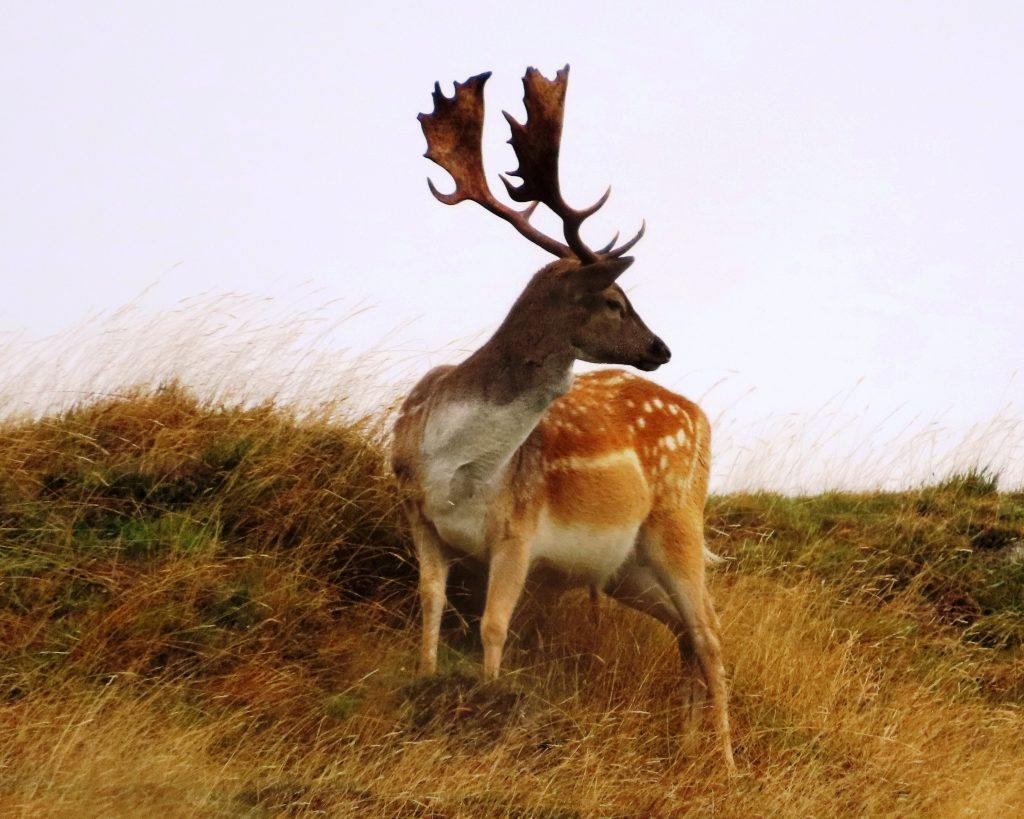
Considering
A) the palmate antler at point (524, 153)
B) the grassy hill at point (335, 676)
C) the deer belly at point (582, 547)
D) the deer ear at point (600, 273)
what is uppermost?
the palmate antler at point (524, 153)

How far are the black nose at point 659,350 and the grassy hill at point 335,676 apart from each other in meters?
1.27

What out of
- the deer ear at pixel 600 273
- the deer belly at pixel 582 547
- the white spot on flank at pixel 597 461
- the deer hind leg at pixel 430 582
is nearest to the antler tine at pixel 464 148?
the deer ear at pixel 600 273

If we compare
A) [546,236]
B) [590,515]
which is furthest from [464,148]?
[590,515]

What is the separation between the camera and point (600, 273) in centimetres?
532

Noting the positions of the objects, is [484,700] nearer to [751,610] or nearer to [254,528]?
[254,528]

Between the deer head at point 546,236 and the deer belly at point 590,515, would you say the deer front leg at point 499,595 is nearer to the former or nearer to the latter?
the deer belly at point 590,515

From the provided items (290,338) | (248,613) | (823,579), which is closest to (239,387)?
(290,338)

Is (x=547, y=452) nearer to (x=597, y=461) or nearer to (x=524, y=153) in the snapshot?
(x=597, y=461)

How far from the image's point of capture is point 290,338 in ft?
→ 24.7

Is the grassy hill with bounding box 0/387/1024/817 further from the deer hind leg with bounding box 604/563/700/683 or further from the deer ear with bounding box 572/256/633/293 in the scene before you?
the deer ear with bounding box 572/256/633/293

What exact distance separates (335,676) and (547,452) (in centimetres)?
127

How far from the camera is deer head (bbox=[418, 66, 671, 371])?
5.28 metres

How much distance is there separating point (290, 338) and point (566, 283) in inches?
105

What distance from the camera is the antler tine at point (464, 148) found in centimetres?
566
